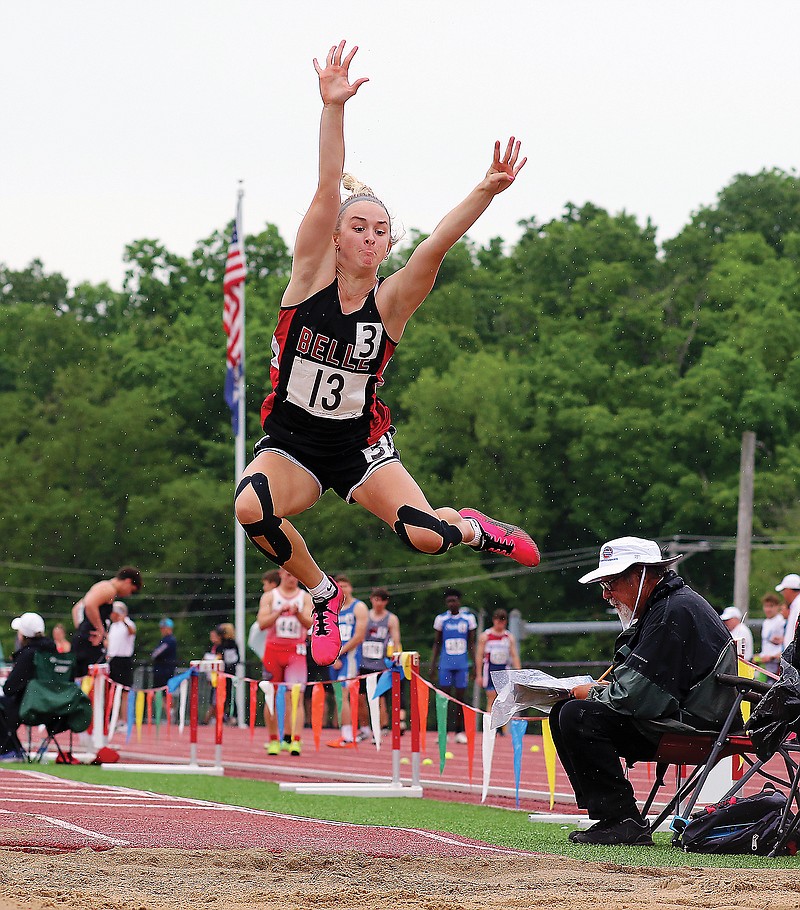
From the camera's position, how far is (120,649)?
1708cm

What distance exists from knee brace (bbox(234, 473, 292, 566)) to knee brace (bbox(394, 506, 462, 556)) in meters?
0.55

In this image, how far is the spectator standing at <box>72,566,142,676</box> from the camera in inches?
575

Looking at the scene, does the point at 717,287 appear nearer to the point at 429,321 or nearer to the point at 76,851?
the point at 429,321

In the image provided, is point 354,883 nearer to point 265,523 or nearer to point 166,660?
point 265,523

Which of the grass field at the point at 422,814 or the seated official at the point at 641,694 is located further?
the seated official at the point at 641,694

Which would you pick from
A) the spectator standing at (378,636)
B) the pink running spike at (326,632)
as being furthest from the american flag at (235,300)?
the pink running spike at (326,632)

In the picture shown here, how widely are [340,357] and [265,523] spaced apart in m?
0.84

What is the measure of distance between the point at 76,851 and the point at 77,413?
138 ft

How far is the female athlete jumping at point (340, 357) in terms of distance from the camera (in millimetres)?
6645

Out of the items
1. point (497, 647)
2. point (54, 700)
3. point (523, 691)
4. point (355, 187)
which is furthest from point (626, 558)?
point (497, 647)

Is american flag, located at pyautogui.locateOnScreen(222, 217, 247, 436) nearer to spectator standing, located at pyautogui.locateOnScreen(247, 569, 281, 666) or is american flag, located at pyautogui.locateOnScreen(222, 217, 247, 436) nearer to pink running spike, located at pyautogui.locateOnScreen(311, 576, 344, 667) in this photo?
spectator standing, located at pyautogui.locateOnScreen(247, 569, 281, 666)

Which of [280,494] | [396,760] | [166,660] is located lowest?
[396,760]

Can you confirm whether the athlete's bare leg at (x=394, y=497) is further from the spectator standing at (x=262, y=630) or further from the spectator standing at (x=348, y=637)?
the spectator standing at (x=262, y=630)

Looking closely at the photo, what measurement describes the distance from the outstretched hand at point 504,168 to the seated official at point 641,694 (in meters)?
1.93
